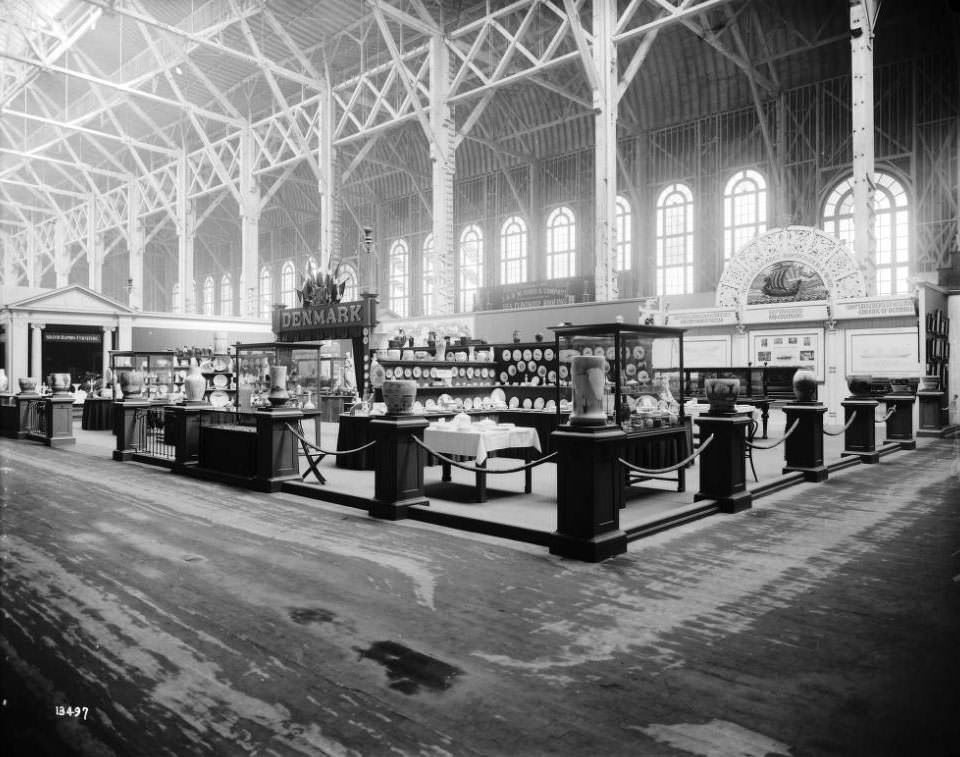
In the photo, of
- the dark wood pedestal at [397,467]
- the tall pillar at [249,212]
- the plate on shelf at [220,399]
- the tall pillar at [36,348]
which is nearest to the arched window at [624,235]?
the tall pillar at [249,212]

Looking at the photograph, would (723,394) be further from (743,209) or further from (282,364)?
(743,209)

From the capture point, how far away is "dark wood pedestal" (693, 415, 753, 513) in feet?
21.2

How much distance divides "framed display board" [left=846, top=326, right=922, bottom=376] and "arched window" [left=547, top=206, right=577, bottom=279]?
12380mm

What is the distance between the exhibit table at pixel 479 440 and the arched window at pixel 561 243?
61.3 feet

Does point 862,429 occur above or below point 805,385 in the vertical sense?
below

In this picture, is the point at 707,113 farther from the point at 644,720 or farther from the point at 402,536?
the point at 644,720

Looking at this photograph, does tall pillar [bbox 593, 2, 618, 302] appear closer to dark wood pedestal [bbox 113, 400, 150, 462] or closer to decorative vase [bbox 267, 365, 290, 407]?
decorative vase [bbox 267, 365, 290, 407]

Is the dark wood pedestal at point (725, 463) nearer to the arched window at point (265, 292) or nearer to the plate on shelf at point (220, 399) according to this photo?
the plate on shelf at point (220, 399)

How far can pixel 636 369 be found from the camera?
22.0 feet

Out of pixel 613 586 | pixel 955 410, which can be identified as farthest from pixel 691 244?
pixel 613 586

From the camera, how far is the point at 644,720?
8.39ft

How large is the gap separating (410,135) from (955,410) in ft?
70.3

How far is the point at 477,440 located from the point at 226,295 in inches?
1435

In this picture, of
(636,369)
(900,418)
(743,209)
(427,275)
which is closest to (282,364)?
(636,369)
